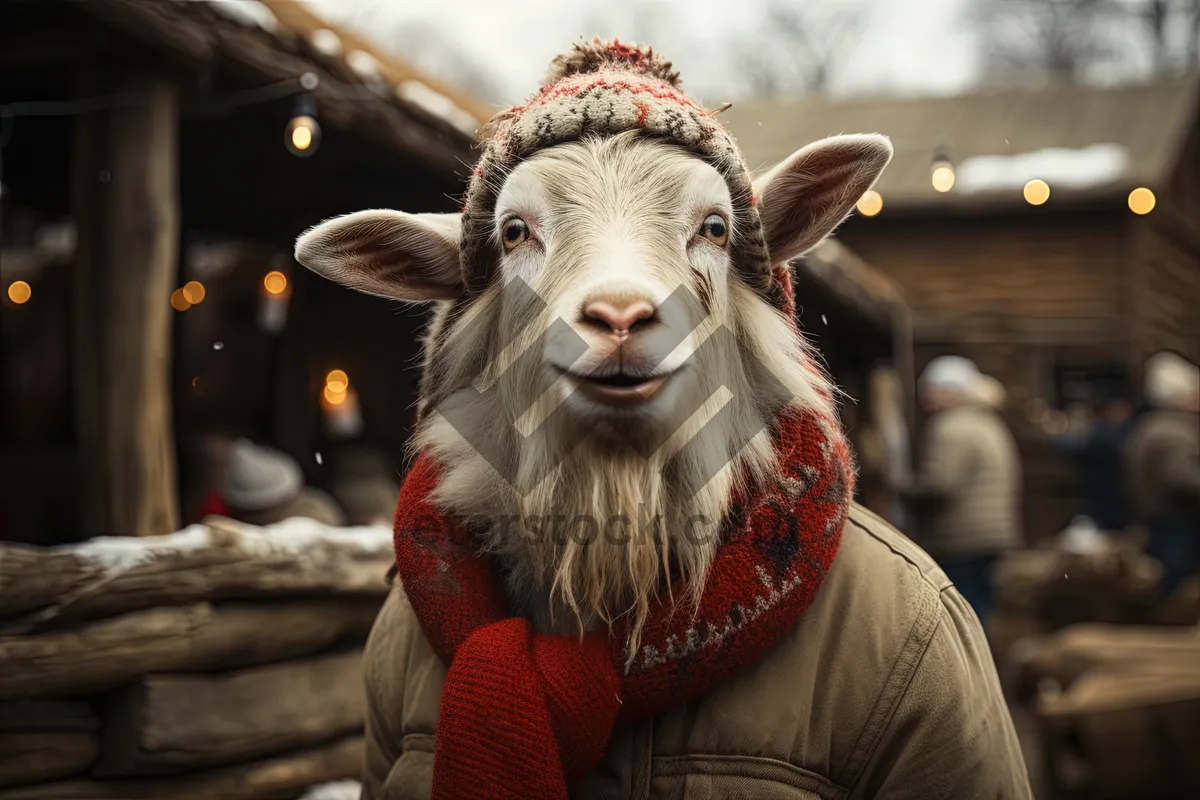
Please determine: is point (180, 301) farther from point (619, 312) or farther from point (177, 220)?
point (619, 312)

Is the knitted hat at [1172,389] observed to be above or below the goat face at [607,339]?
below

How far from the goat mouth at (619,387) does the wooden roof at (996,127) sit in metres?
13.8

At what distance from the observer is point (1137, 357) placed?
14875 millimetres

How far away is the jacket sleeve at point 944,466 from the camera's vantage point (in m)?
7.10

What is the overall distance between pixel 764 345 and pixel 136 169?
9.00ft

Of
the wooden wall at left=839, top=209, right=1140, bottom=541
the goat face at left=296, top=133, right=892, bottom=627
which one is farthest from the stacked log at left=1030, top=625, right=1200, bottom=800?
the wooden wall at left=839, top=209, right=1140, bottom=541

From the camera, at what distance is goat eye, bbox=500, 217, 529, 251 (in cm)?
189

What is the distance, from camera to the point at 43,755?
2.72 meters

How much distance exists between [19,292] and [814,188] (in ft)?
23.5

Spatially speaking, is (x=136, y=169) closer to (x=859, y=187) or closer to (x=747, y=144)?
(x=859, y=187)

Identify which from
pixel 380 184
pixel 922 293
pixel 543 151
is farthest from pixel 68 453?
pixel 922 293

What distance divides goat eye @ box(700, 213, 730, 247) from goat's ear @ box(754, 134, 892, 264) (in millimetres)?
117

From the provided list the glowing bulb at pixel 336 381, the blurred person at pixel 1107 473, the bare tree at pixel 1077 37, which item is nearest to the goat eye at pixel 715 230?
the glowing bulb at pixel 336 381

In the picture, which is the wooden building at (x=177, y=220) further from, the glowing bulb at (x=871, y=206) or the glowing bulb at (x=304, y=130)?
the glowing bulb at (x=871, y=206)
